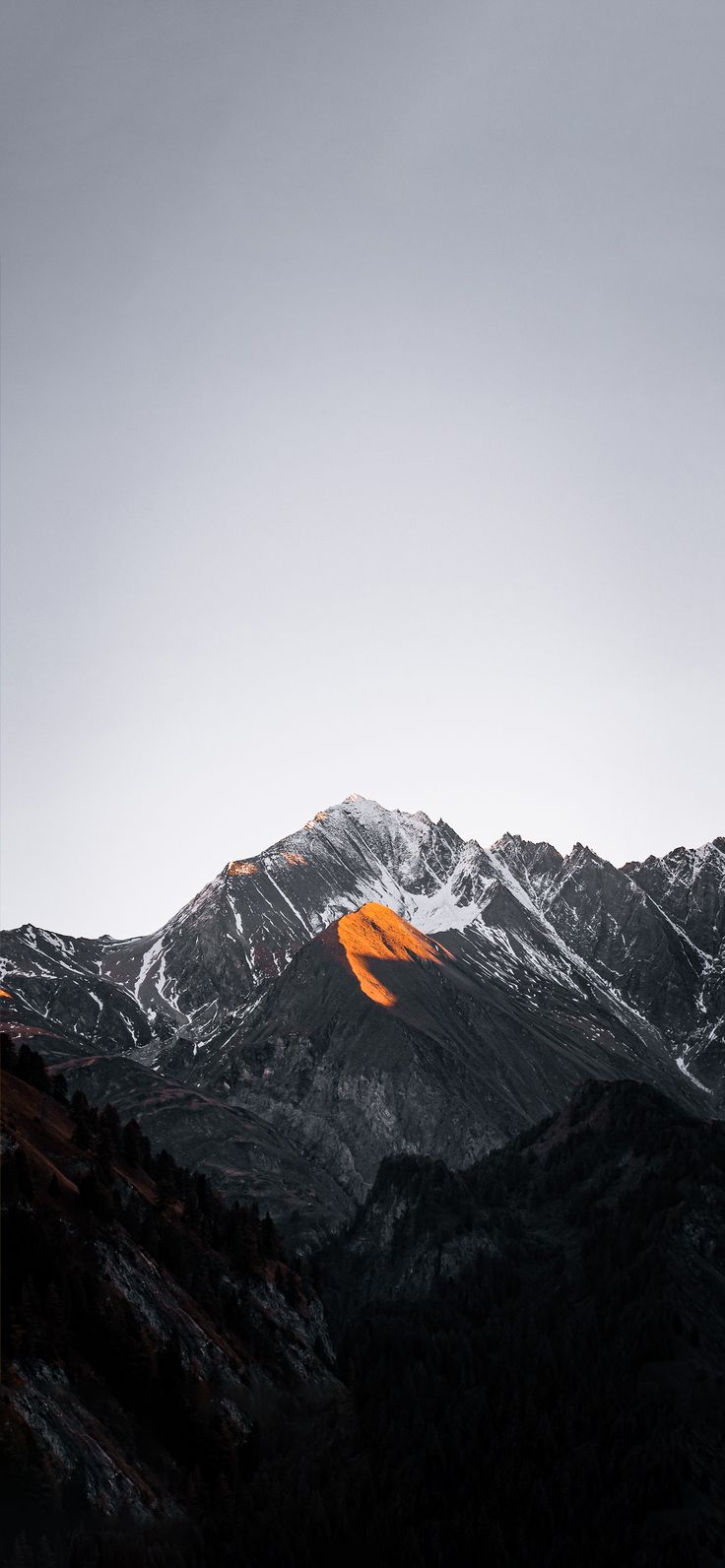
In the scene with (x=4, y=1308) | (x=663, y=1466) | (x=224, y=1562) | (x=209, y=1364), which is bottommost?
(x=663, y=1466)

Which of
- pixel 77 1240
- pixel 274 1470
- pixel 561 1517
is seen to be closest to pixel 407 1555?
pixel 274 1470

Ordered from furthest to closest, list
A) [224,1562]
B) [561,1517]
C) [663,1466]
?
[663,1466]
[561,1517]
[224,1562]

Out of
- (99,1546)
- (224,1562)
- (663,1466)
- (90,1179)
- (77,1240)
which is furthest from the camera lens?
(663,1466)

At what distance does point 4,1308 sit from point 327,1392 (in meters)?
88.1

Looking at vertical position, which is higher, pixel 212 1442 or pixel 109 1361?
pixel 109 1361

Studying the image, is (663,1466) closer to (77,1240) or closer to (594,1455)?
(594,1455)

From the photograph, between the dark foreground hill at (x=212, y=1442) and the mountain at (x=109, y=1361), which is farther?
the dark foreground hill at (x=212, y=1442)

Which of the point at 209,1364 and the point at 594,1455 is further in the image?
the point at 594,1455

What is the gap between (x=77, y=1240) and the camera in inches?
5625

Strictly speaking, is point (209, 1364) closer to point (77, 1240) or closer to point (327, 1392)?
point (77, 1240)

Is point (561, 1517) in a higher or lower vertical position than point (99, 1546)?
lower

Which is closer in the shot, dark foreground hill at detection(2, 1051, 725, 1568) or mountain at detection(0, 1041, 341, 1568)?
mountain at detection(0, 1041, 341, 1568)

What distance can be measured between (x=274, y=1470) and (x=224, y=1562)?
66.6 ft

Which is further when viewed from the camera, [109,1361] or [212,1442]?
[212,1442]
